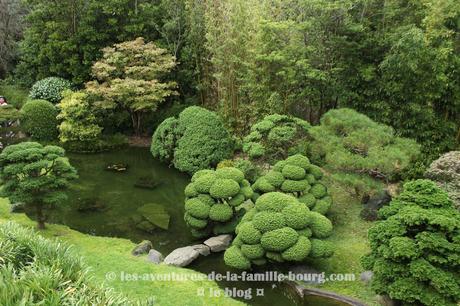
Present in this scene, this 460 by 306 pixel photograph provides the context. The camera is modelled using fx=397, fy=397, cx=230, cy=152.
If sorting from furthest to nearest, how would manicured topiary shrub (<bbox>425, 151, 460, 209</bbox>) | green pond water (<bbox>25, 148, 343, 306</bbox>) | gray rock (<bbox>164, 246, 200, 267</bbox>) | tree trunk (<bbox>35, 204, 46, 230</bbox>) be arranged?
1. tree trunk (<bbox>35, 204, 46, 230</bbox>)
2. gray rock (<bbox>164, 246, 200, 267</bbox>)
3. manicured topiary shrub (<bbox>425, 151, 460, 209</bbox>)
4. green pond water (<bbox>25, 148, 343, 306</bbox>)

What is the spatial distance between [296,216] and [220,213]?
6.71ft

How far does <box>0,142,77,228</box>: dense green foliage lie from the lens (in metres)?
9.02

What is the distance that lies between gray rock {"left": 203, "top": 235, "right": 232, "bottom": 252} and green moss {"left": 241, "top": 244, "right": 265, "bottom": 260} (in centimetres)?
148

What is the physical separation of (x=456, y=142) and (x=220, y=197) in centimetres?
722

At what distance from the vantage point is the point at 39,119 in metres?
17.2

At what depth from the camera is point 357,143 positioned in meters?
9.36

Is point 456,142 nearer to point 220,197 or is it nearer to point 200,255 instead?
point 220,197

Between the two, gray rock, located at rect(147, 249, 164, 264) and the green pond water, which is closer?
the green pond water

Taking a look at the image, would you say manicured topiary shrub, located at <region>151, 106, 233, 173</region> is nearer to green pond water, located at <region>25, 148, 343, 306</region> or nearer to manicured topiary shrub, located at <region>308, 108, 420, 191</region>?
green pond water, located at <region>25, 148, 343, 306</region>

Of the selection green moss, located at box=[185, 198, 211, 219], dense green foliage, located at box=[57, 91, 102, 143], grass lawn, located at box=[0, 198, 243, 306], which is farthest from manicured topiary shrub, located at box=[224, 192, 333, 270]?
dense green foliage, located at box=[57, 91, 102, 143]

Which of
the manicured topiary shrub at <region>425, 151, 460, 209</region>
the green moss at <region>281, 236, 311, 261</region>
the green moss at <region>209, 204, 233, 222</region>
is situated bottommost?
the green moss at <region>209, 204, 233, 222</region>

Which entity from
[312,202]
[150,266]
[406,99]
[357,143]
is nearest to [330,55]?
[406,99]

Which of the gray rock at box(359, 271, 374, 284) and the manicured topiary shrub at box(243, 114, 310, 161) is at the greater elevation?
the manicured topiary shrub at box(243, 114, 310, 161)

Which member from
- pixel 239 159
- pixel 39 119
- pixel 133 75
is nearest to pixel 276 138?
pixel 239 159
